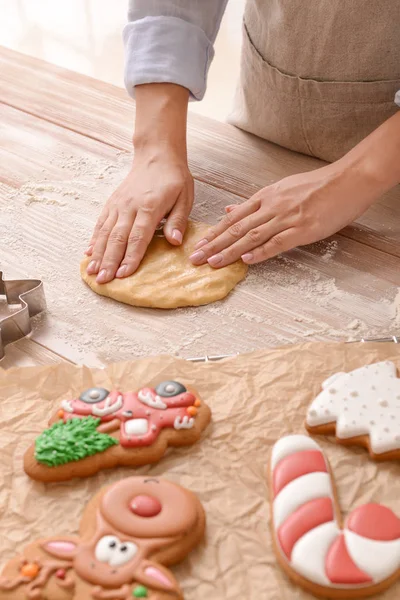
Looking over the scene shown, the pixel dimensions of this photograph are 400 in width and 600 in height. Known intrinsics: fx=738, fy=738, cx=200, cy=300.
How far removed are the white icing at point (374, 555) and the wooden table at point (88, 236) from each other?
399 mm

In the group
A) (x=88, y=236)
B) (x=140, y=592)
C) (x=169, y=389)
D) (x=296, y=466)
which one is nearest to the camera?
(x=140, y=592)

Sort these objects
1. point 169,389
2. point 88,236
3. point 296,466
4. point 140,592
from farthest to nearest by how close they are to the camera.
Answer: point 88,236 < point 169,389 < point 296,466 < point 140,592

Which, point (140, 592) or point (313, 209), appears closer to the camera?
point (140, 592)

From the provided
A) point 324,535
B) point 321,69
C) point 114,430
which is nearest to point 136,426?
point 114,430

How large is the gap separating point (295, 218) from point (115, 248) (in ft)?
1.06

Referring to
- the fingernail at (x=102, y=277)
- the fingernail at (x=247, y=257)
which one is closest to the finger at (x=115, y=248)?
the fingernail at (x=102, y=277)

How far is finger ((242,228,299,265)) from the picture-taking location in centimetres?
129

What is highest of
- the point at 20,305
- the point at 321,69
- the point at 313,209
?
the point at 321,69

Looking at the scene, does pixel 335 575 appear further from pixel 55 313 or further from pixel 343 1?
pixel 343 1

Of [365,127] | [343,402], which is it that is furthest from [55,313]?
[365,127]

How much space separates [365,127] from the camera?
1.49 meters

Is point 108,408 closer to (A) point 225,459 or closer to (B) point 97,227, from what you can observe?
(A) point 225,459

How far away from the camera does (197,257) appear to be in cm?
130

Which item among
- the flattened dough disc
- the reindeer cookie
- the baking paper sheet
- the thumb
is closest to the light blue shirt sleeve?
→ the thumb
